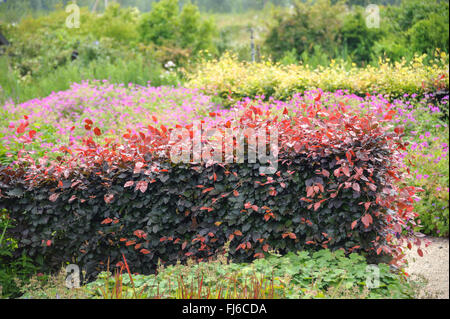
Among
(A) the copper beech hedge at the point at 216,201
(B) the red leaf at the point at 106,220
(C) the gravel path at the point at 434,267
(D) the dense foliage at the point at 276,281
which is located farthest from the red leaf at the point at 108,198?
(C) the gravel path at the point at 434,267

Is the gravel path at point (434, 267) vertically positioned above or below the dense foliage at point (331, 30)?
below

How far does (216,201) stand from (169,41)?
13.7 metres

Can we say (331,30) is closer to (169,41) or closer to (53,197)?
(169,41)

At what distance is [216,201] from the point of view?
2.99 meters

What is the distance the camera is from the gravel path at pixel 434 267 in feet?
10.8

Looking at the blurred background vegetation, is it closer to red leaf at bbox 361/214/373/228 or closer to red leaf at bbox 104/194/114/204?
red leaf at bbox 104/194/114/204

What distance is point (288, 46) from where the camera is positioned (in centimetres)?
1355

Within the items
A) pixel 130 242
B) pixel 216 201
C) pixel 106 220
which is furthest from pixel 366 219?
pixel 106 220

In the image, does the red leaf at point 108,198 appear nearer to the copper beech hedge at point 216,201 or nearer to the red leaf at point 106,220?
the copper beech hedge at point 216,201

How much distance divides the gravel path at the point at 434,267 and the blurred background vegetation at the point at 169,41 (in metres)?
6.38

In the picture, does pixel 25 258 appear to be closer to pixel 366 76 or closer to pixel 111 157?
pixel 111 157

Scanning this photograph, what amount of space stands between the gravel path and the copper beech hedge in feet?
1.89

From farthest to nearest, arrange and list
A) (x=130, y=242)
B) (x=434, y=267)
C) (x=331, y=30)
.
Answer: (x=331, y=30) < (x=434, y=267) < (x=130, y=242)
